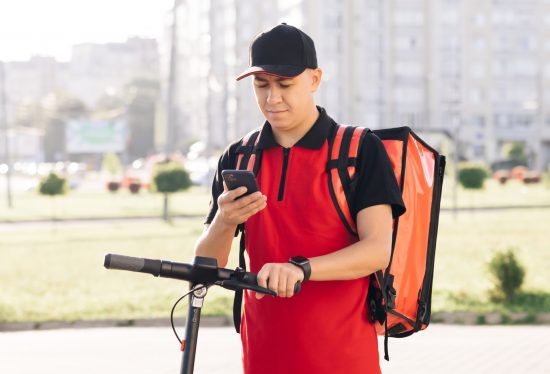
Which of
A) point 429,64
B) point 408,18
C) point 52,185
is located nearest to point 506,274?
point 52,185

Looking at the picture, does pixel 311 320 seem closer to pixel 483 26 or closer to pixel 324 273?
pixel 324 273

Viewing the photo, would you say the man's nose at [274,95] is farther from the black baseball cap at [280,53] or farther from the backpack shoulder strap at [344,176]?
the backpack shoulder strap at [344,176]

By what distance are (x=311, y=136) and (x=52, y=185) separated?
3358 cm

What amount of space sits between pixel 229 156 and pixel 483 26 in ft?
360

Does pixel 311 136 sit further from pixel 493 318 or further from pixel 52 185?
pixel 52 185

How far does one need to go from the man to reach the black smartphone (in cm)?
16

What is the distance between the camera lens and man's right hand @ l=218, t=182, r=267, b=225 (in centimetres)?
296

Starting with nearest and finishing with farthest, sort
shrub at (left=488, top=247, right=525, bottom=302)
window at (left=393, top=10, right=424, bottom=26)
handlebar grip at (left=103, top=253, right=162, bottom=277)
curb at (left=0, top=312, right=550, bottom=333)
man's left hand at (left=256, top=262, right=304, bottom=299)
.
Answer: handlebar grip at (left=103, top=253, right=162, bottom=277) → man's left hand at (left=256, top=262, right=304, bottom=299) → curb at (left=0, top=312, right=550, bottom=333) → shrub at (left=488, top=247, right=525, bottom=302) → window at (left=393, top=10, right=424, bottom=26)

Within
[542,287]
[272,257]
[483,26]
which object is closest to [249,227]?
[272,257]

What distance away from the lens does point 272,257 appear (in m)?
3.24

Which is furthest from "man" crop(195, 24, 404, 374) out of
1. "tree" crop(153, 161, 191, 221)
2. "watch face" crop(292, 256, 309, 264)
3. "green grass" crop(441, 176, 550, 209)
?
"green grass" crop(441, 176, 550, 209)

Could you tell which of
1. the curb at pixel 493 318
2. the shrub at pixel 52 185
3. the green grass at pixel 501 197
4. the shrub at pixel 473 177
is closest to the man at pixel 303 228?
the curb at pixel 493 318

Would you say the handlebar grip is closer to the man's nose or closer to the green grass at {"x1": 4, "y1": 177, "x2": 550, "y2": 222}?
the man's nose

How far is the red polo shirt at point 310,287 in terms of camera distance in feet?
10.5
